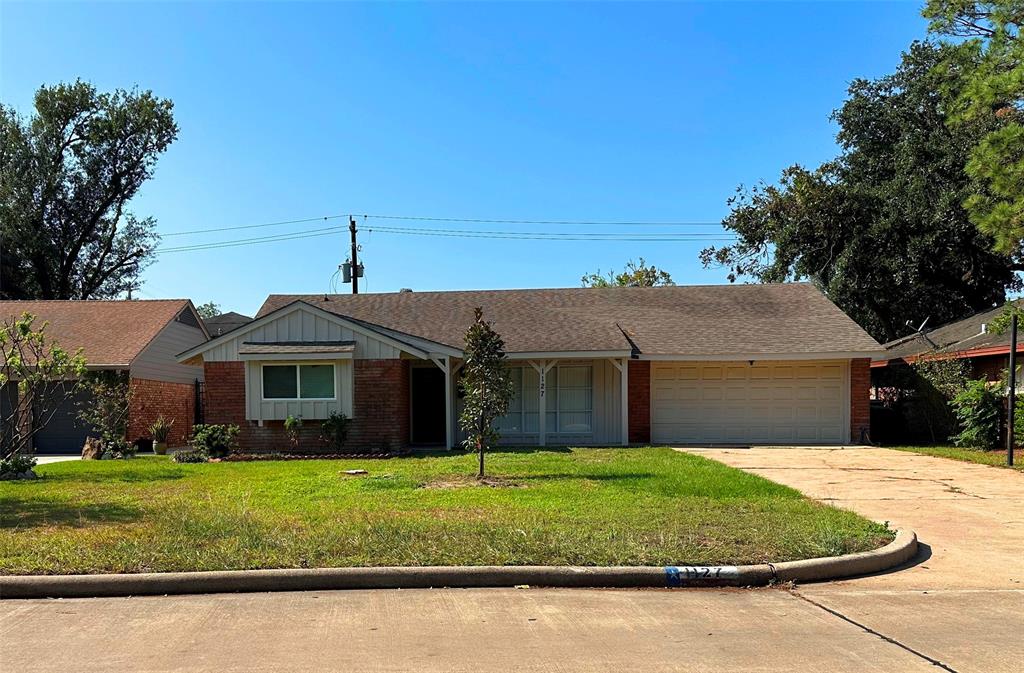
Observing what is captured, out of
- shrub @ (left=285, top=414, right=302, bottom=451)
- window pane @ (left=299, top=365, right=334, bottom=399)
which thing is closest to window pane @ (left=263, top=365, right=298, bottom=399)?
window pane @ (left=299, top=365, right=334, bottom=399)

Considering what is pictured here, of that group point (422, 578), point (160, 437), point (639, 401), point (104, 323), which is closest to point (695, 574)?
point (422, 578)

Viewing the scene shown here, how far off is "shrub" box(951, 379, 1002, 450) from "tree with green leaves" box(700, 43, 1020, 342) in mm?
11006

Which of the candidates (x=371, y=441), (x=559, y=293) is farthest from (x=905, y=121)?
(x=371, y=441)

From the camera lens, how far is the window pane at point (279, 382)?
62.3ft

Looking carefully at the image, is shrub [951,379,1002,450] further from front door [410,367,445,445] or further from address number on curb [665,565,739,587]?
address number on curb [665,565,739,587]

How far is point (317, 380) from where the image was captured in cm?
1892

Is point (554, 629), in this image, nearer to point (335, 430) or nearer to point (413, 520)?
point (413, 520)

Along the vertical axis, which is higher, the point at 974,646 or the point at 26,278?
the point at 26,278

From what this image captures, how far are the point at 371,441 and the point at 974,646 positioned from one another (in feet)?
48.7

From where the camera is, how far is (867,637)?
214 inches

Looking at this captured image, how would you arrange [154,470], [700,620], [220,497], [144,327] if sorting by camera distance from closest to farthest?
[700,620], [220,497], [154,470], [144,327]

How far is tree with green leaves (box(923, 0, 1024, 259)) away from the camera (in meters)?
15.1

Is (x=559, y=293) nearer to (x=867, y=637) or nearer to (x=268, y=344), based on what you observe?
(x=268, y=344)

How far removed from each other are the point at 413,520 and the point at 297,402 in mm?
10591
